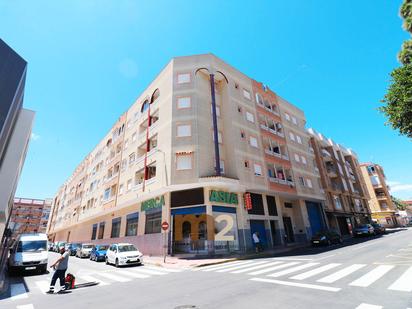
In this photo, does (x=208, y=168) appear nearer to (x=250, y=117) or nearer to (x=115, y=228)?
(x=250, y=117)

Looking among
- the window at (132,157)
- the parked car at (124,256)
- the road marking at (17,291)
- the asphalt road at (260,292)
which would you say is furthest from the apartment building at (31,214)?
the asphalt road at (260,292)

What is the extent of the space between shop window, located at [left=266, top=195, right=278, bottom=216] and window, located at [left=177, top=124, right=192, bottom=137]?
11.5 m

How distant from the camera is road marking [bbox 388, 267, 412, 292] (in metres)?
5.98

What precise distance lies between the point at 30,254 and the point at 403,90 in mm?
22912

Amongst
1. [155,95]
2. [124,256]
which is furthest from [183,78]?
[124,256]

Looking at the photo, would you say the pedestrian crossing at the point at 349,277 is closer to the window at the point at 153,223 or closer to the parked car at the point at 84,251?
the window at the point at 153,223

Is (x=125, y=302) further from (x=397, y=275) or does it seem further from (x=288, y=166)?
(x=288, y=166)

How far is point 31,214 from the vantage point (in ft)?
274

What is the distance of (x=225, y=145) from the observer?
2220 centimetres

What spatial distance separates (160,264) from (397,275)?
40.5ft

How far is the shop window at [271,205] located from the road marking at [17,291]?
67.3 feet

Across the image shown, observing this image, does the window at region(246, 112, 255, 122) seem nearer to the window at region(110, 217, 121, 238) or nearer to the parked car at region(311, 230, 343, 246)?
the parked car at region(311, 230, 343, 246)

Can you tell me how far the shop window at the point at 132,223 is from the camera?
23578 millimetres

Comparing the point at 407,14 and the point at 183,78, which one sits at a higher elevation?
the point at 183,78
